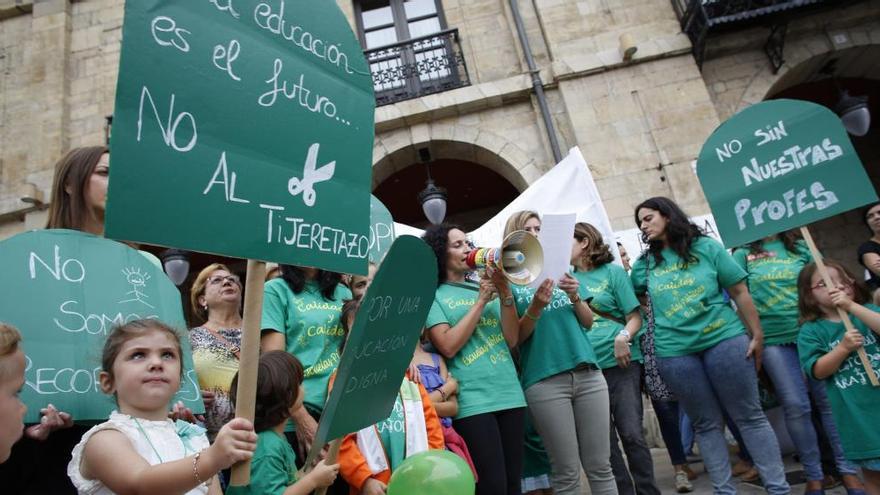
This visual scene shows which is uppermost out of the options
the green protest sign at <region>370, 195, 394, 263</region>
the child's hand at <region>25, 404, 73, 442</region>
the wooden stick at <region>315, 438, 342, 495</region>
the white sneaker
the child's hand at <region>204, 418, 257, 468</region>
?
the green protest sign at <region>370, 195, 394, 263</region>

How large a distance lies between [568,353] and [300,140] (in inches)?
73.9

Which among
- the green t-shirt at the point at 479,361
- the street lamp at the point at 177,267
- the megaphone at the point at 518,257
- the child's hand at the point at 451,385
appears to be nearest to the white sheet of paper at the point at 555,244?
the megaphone at the point at 518,257

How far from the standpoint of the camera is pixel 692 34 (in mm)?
7547

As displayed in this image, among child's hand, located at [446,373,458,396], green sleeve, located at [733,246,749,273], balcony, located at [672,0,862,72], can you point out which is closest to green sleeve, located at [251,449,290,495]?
child's hand, located at [446,373,458,396]

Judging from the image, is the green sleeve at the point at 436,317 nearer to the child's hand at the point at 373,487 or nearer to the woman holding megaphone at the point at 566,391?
the woman holding megaphone at the point at 566,391

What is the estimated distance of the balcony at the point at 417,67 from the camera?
26.8 ft

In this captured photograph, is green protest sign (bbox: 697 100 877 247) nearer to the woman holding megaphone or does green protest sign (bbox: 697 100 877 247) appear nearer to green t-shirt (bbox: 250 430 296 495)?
the woman holding megaphone

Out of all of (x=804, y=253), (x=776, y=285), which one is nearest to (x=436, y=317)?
(x=776, y=285)

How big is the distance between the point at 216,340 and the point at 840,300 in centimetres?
308

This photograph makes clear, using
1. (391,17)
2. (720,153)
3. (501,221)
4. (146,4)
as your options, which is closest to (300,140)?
(146,4)

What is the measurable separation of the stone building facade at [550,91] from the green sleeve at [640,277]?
3.29 meters

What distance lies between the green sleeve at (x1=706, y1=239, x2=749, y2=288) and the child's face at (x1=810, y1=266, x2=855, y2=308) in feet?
1.22

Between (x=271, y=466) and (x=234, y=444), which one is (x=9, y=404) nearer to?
(x=234, y=444)

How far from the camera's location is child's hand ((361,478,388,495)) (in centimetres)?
204
